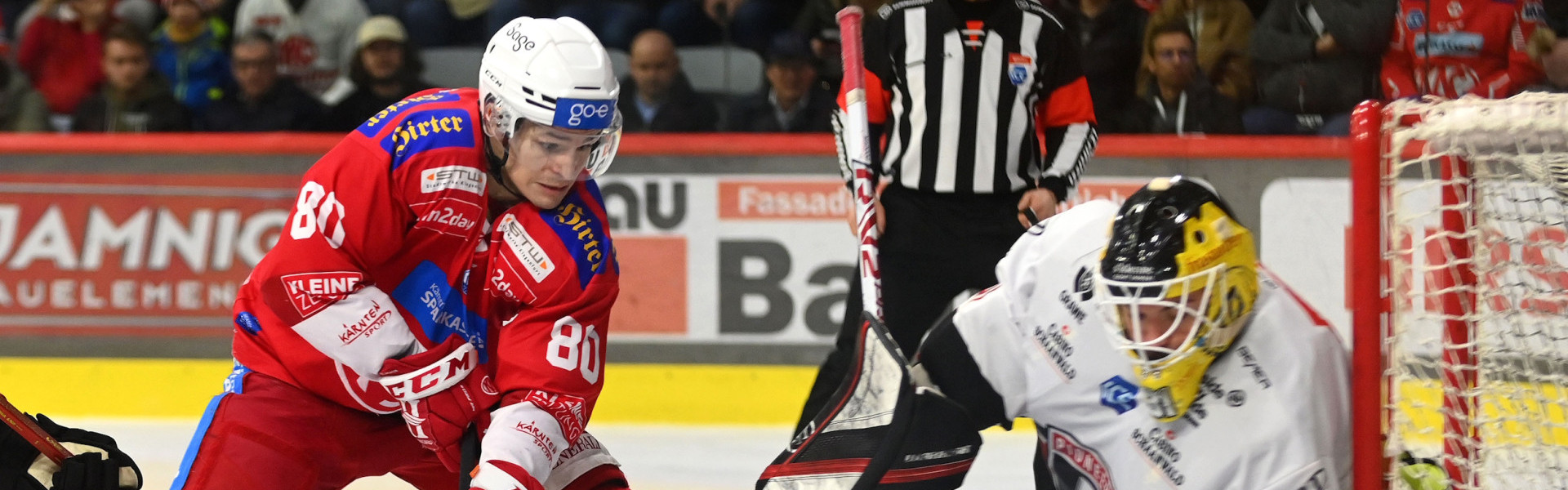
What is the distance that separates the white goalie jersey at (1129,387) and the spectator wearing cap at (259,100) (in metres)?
3.33

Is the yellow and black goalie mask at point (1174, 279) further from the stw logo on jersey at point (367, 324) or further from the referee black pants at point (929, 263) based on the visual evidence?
the referee black pants at point (929, 263)

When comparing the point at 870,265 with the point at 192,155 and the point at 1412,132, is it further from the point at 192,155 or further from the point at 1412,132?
the point at 192,155

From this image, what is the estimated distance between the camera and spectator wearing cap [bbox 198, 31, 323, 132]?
4.80m

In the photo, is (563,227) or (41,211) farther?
(41,211)

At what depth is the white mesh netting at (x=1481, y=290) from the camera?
1.66 m

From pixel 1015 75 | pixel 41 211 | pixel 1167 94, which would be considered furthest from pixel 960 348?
pixel 41 211

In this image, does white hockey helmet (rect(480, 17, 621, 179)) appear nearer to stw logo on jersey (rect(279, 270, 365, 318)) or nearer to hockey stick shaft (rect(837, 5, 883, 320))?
stw logo on jersey (rect(279, 270, 365, 318))

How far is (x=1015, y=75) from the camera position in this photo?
3254mm

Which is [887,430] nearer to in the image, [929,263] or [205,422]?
[205,422]

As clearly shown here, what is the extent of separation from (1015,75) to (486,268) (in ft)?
5.02

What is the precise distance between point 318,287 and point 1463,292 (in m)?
1.42

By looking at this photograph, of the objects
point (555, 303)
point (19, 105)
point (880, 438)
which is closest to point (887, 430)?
point (880, 438)

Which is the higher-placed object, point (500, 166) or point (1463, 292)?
point (500, 166)

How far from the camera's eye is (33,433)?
1997 mm
